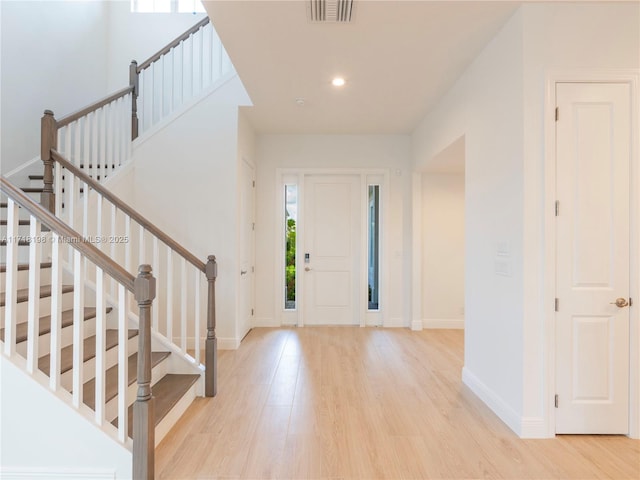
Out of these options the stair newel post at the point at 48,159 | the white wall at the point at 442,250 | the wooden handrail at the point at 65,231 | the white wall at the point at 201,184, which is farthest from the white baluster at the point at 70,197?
the white wall at the point at 442,250

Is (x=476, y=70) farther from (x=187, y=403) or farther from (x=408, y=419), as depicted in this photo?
(x=187, y=403)

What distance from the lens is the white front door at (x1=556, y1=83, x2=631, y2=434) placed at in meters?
2.21

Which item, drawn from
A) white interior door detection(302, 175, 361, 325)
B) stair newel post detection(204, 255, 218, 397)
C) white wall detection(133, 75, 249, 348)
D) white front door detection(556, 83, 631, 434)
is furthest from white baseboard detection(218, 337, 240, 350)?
white front door detection(556, 83, 631, 434)

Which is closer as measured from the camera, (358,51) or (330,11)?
(330,11)

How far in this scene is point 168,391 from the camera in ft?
8.21

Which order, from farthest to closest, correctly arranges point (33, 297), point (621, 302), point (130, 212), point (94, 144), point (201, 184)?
1. point (201, 184)
2. point (94, 144)
3. point (130, 212)
4. point (621, 302)
5. point (33, 297)

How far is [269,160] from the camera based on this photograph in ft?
16.7

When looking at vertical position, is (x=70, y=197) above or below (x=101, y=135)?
below

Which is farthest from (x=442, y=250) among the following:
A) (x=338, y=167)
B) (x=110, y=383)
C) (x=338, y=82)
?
(x=110, y=383)

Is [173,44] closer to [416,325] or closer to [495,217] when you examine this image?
[495,217]

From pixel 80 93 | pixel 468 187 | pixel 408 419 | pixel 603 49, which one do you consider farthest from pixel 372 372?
pixel 80 93

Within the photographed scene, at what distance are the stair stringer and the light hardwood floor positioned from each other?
11.7 inches

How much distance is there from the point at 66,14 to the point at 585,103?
5.53m

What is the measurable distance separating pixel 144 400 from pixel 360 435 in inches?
50.8
